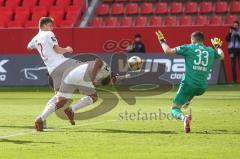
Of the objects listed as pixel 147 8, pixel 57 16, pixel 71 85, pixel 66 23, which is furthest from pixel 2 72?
pixel 71 85

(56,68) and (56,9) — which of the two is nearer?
(56,68)

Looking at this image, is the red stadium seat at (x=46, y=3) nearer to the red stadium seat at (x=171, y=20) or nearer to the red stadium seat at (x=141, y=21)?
the red stadium seat at (x=141, y=21)

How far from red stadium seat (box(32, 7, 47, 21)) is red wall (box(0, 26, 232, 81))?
111 inches

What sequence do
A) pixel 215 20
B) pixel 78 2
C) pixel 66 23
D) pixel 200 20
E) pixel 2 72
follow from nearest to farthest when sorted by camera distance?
pixel 2 72, pixel 215 20, pixel 200 20, pixel 66 23, pixel 78 2

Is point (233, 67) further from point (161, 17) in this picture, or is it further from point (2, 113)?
point (2, 113)

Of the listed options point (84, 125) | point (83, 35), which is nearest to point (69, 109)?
point (84, 125)

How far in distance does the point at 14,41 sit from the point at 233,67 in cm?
980

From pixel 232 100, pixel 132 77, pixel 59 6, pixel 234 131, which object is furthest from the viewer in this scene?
pixel 59 6

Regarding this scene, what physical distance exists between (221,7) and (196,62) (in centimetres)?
1947

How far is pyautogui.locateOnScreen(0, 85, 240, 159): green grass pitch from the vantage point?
10.5 meters

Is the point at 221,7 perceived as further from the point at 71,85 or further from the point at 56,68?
the point at 56,68

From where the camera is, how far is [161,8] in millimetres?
33344

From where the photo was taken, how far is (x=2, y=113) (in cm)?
1811

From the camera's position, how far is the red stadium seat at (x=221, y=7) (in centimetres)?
3256
